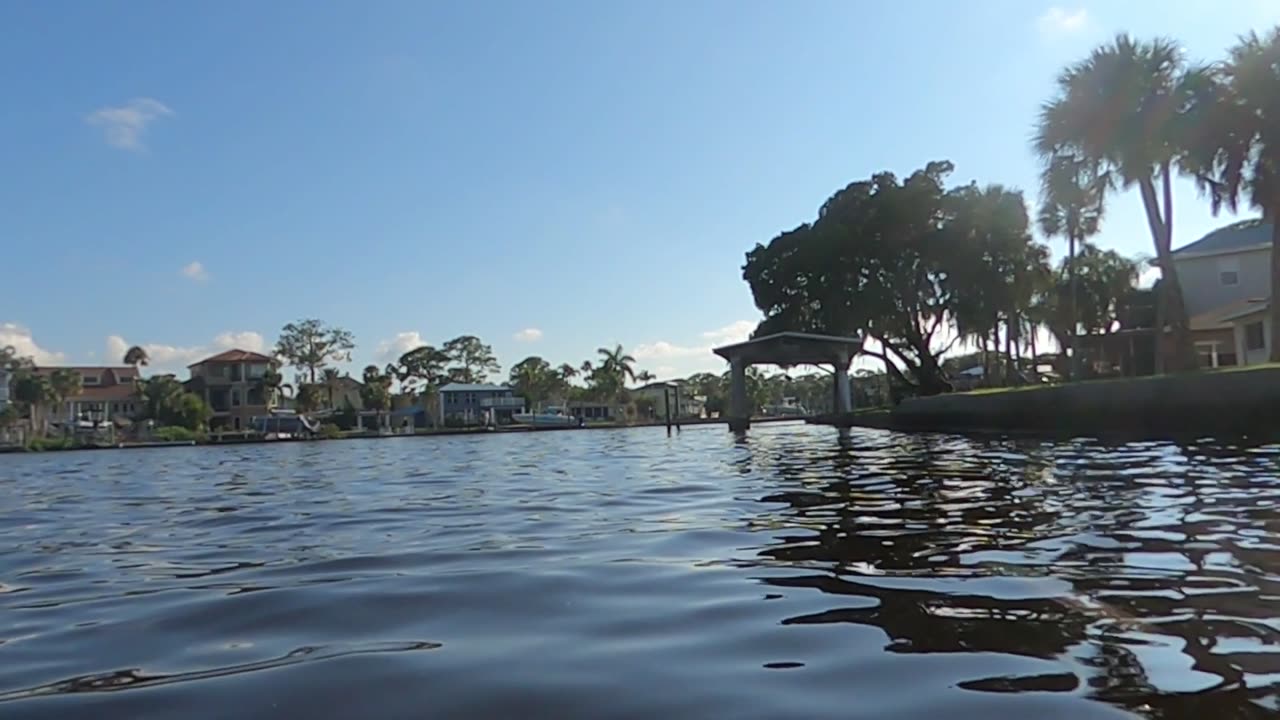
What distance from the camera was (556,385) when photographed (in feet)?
337

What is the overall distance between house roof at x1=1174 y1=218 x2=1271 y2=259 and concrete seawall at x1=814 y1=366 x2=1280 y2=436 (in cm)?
2521

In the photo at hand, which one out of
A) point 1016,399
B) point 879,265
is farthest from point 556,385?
point 1016,399

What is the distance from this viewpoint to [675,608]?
461cm

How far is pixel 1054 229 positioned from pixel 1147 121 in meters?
16.0

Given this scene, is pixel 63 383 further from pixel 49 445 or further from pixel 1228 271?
pixel 1228 271

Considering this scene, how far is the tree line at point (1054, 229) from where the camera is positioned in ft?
89.2

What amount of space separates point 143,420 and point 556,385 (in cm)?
3937

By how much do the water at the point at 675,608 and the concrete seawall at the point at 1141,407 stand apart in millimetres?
10193

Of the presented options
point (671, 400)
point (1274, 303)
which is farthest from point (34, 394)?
point (1274, 303)

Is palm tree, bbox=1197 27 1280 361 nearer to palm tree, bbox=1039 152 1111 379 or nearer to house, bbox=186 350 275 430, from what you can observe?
palm tree, bbox=1039 152 1111 379

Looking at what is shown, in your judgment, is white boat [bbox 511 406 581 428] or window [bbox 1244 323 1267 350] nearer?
window [bbox 1244 323 1267 350]

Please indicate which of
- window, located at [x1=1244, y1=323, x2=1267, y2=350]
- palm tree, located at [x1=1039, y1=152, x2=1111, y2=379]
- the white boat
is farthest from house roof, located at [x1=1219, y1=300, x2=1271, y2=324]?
the white boat

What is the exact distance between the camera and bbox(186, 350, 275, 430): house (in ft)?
281

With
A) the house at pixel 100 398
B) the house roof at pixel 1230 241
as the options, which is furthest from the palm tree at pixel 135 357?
the house roof at pixel 1230 241
